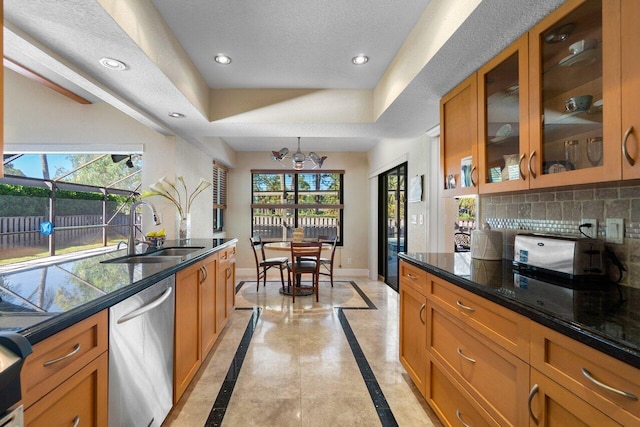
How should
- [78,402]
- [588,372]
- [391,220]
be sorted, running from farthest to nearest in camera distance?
1. [391,220]
2. [78,402]
3. [588,372]

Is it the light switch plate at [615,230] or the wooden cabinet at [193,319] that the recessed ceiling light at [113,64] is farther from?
the light switch plate at [615,230]

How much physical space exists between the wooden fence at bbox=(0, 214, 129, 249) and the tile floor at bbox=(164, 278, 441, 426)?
2.09 meters

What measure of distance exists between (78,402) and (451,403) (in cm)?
165

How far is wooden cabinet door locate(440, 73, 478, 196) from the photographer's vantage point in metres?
1.88

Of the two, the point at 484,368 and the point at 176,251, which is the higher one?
the point at 176,251

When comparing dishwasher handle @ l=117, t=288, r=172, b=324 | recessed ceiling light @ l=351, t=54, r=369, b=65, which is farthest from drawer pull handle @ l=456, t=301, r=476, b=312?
recessed ceiling light @ l=351, t=54, r=369, b=65

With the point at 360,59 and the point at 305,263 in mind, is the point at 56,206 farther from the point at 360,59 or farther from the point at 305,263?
the point at 360,59

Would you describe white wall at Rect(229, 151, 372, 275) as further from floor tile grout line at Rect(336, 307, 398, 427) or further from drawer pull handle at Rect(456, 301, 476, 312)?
drawer pull handle at Rect(456, 301, 476, 312)

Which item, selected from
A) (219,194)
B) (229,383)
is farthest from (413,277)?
(219,194)

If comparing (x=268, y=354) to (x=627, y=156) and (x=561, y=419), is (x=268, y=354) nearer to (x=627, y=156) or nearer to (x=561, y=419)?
(x=561, y=419)

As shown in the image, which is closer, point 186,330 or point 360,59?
point 186,330

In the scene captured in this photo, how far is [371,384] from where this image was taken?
2.12 metres

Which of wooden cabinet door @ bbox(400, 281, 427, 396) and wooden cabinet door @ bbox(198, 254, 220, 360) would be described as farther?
wooden cabinet door @ bbox(198, 254, 220, 360)

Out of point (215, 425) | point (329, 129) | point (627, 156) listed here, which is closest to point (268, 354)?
point (215, 425)
